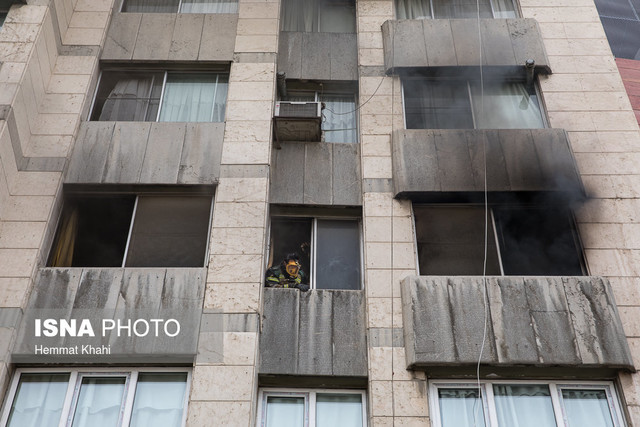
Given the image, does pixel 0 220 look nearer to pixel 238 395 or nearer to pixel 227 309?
pixel 227 309

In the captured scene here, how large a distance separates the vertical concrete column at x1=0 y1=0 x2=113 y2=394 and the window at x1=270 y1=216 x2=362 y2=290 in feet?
13.3

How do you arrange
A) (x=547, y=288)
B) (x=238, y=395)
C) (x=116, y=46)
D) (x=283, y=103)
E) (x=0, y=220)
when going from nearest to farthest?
(x=238, y=395) → (x=547, y=288) → (x=0, y=220) → (x=283, y=103) → (x=116, y=46)

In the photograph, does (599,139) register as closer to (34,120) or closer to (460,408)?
(460,408)

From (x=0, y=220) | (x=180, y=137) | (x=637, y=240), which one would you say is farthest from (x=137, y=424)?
(x=637, y=240)

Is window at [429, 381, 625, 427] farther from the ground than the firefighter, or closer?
closer

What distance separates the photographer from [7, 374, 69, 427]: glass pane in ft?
26.4

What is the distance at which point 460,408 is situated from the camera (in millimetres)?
Answer: 8195

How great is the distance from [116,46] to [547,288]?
9.97 meters

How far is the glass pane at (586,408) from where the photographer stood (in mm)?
8008

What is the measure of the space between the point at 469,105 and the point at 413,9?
3.28m

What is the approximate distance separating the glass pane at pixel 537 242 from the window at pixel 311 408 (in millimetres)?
3478

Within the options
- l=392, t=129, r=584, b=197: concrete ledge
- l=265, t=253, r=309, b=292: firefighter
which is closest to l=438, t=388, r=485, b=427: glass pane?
l=265, t=253, r=309, b=292: firefighter

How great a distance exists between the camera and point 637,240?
9.34 meters

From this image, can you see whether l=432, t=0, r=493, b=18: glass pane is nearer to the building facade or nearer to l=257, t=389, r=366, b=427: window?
the building facade
